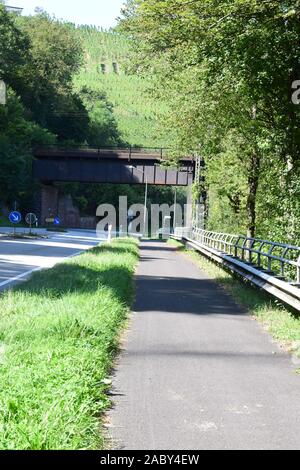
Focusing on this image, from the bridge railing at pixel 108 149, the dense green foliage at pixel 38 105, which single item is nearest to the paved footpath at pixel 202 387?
the dense green foliage at pixel 38 105

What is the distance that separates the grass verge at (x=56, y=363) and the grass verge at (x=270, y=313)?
2.37 metres

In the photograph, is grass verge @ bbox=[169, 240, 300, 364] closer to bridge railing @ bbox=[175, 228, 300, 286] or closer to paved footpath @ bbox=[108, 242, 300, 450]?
paved footpath @ bbox=[108, 242, 300, 450]

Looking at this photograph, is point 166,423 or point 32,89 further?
point 32,89

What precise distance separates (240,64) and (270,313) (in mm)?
8086

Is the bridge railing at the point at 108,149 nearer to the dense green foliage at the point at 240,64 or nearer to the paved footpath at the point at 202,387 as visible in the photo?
the dense green foliage at the point at 240,64

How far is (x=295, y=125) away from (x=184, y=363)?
1240cm

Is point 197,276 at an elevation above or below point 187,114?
below

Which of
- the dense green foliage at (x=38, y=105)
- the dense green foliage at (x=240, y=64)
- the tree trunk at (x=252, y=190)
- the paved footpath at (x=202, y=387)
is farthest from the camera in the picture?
the dense green foliage at (x=38, y=105)

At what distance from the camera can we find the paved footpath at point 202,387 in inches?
212

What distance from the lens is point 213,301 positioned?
14.8 metres

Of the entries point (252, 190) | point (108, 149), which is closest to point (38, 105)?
point (108, 149)

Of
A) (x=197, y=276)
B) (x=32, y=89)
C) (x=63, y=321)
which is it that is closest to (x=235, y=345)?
(x=63, y=321)

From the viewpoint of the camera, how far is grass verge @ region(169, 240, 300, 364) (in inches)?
389

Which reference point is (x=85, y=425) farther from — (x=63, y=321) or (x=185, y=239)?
(x=185, y=239)
